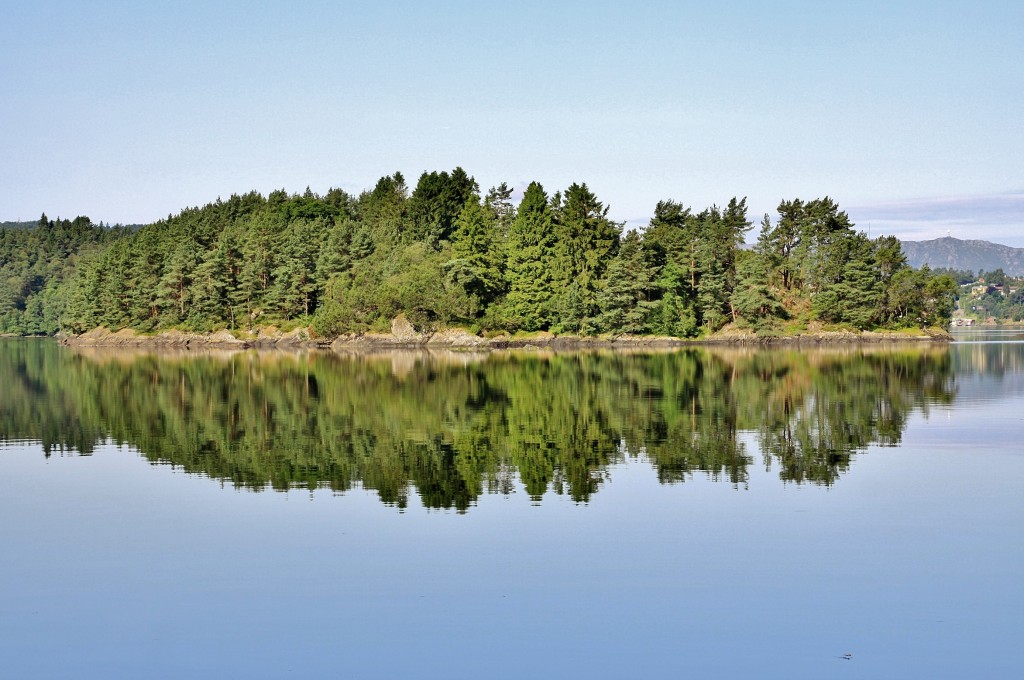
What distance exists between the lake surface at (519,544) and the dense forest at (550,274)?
60301 millimetres

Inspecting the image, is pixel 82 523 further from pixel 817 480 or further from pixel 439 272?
pixel 439 272

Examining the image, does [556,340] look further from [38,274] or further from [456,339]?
[38,274]

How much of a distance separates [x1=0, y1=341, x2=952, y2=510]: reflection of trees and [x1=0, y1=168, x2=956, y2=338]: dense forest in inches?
1305

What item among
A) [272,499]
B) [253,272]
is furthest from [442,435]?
[253,272]

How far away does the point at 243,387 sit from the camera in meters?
46.3

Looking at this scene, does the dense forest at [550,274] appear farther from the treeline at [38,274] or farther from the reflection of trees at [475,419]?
the treeline at [38,274]

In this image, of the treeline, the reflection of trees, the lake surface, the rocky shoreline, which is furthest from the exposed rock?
the treeline

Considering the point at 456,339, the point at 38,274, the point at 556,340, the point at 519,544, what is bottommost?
the point at 519,544

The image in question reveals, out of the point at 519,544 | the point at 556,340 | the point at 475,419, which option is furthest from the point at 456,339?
the point at 519,544

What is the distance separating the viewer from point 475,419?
103ft

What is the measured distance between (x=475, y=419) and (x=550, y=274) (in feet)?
211

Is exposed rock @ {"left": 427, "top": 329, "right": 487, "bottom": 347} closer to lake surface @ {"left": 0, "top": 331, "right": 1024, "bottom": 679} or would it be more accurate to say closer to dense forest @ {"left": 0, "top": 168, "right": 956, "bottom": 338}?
dense forest @ {"left": 0, "top": 168, "right": 956, "bottom": 338}

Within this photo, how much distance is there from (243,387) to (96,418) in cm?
1238

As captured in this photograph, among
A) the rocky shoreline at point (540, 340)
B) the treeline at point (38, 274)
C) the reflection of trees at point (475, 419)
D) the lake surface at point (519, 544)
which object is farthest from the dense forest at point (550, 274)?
the treeline at point (38, 274)
